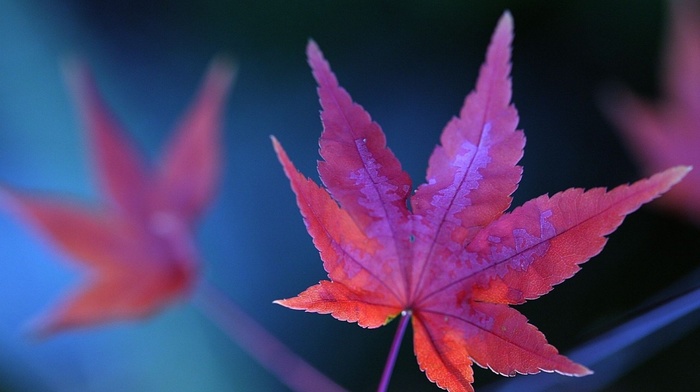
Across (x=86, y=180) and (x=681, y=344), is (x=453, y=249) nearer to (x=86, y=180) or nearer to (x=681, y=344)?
(x=681, y=344)

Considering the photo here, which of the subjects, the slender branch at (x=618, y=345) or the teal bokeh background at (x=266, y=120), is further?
the teal bokeh background at (x=266, y=120)

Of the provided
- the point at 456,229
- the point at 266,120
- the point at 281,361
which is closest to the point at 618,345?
the point at 456,229

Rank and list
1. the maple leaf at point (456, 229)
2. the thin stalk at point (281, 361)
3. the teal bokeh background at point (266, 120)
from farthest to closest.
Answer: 1. the teal bokeh background at point (266, 120)
2. the thin stalk at point (281, 361)
3. the maple leaf at point (456, 229)

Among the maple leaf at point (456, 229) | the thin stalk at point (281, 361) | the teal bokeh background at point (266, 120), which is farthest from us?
the teal bokeh background at point (266, 120)

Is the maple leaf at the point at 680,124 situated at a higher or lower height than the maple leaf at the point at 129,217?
higher

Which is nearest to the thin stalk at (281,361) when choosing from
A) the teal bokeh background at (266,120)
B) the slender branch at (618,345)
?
the slender branch at (618,345)

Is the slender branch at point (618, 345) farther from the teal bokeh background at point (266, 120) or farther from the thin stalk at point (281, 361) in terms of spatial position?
the teal bokeh background at point (266, 120)
